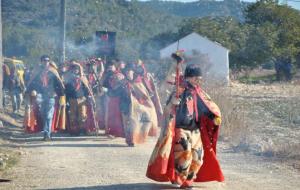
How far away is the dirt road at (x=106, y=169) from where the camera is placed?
32.4 feet

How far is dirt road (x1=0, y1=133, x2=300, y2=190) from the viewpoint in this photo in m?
9.89

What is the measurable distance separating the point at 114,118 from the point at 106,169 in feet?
15.5

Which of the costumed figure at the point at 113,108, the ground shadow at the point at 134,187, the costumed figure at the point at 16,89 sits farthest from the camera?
the costumed figure at the point at 16,89

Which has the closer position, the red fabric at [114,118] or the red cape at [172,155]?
the red cape at [172,155]

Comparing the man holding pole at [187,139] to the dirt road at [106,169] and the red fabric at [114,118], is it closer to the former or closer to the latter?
the dirt road at [106,169]

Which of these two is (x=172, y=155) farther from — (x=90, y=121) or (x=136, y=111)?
(x=90, y=121)

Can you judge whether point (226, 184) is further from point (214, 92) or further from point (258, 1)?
point (258, 1)

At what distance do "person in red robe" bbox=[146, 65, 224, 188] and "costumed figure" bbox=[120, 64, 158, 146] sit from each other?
5.03 m

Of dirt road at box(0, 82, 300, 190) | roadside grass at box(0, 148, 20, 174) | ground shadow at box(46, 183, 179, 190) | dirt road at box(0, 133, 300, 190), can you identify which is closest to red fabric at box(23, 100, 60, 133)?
dirt road at box(0, 82, 300, 190)

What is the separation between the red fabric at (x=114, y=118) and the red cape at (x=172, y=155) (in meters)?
6.20

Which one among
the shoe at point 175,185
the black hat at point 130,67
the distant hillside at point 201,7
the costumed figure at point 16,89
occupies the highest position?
the distant hillside at point 201,7

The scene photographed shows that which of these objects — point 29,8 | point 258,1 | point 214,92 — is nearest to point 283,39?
point 258,1

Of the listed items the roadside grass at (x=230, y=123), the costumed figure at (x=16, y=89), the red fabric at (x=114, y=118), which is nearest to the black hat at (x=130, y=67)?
the red fabric at (x=114, y=118)

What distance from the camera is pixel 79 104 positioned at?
656 inches
